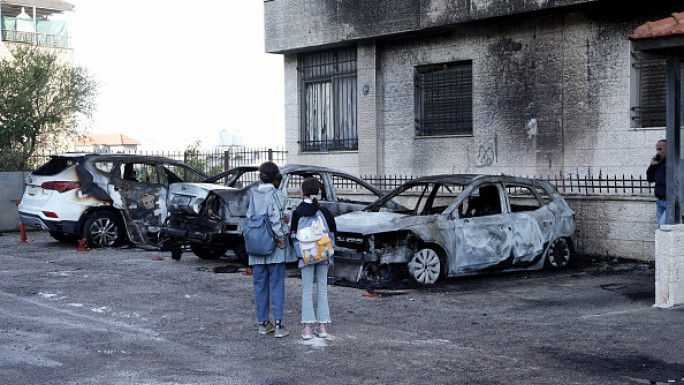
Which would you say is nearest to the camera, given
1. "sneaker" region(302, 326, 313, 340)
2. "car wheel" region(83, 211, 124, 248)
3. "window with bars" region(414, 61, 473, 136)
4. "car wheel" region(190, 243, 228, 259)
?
"sneaker" region(302, 326, 313, 340)

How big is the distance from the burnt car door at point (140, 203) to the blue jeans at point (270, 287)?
7835 mm

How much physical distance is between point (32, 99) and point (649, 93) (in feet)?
65.6

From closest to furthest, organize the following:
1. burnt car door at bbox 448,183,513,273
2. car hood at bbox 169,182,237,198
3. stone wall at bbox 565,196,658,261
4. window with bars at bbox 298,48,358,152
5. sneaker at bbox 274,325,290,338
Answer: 1. sneaker at bbox 274,325,290,338
2. burnt car door at bbox 448,183,513,273
3. car hood at bbox 169,182,237,198
4. stone wall at bbox 565,196,658,261
5. window with bars at bbox 298,48,358,152

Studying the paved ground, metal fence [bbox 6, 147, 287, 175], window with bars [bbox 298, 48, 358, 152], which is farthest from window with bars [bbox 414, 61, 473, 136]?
the paved ground

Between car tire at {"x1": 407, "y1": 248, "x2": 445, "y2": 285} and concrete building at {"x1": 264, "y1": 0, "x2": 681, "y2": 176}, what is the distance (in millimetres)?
5289

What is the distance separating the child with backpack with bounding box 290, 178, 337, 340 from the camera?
25.8ft

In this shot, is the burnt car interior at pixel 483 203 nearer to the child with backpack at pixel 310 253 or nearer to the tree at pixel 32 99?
the child with backpack at pixel 310 253

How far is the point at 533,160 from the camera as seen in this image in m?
16.1

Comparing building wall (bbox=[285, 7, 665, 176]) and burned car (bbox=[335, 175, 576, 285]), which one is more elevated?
building wall (bbox=[285, 7, 665, 176])

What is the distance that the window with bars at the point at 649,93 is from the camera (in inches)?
568

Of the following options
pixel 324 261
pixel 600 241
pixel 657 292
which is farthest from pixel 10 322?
pixel 600 241

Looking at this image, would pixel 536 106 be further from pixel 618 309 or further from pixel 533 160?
pixel 618 309

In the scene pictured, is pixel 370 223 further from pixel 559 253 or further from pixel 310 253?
pixel 559 253

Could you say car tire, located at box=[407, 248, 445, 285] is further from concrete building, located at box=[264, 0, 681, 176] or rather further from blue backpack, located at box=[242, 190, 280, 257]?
concrete building, located at box=[264, 0, 681, 176]
